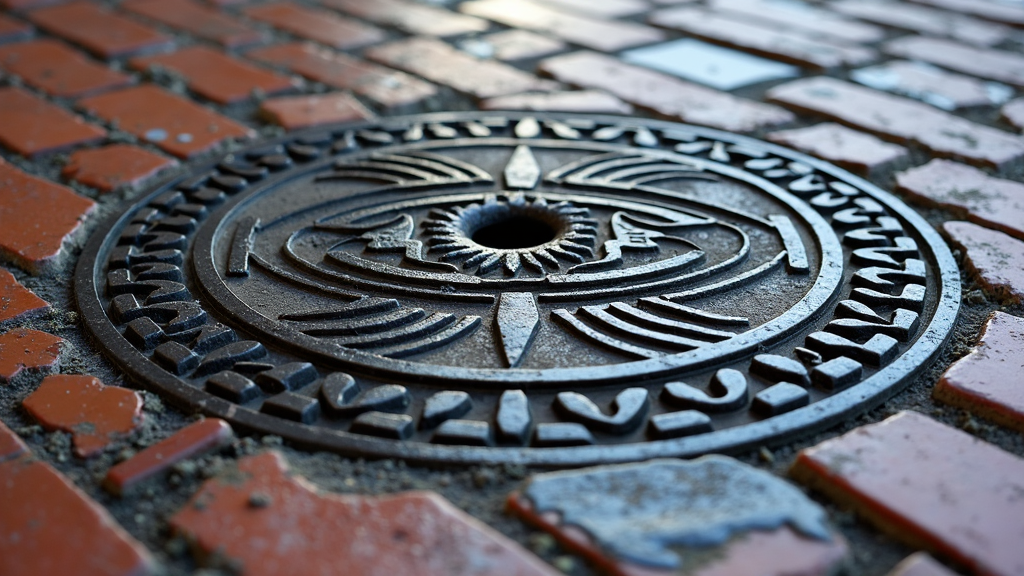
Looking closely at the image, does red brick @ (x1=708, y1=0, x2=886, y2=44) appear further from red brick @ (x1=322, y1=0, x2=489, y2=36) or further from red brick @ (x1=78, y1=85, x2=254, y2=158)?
red brick @ (x1=78, y1=85, x2=254, y2=158)

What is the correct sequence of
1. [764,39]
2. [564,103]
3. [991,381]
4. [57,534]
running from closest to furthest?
[57,534], [991,381], [564,103], [764,39]

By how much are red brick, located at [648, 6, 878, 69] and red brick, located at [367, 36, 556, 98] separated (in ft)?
2.10

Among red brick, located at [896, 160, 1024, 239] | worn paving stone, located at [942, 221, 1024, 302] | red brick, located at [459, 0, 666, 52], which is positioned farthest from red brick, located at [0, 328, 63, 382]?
red brick, located at [459, 0, 666, 52]

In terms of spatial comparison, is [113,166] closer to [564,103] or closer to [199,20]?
[564,103]

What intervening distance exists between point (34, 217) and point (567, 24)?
171 cm

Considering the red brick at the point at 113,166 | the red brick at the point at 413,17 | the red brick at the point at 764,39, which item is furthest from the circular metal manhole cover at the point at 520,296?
the red brick at the point at 413,17

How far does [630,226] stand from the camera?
4.86 ft

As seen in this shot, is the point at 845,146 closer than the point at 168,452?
No

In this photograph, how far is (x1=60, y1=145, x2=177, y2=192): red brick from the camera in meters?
1.69

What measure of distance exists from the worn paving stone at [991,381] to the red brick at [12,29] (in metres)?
2.51

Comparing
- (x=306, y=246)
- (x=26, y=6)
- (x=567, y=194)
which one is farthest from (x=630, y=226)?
(x=26, y=6)

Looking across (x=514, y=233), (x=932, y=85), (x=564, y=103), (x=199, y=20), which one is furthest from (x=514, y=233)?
(x=199, y=20)

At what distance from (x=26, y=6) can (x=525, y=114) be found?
1.74 metres

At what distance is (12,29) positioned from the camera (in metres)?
2.55
